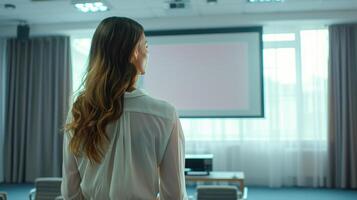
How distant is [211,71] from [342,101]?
77.0 inches

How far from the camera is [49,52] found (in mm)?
6297

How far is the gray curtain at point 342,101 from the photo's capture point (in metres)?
5.44

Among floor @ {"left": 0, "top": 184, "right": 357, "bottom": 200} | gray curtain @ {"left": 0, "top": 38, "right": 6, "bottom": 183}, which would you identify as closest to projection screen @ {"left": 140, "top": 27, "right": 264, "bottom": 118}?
floor @ {"left": 0, "top": 184, "right": 357, "bottom": 200}

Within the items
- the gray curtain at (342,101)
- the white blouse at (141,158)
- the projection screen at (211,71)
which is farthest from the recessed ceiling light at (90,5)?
the white blouse at (141,158)

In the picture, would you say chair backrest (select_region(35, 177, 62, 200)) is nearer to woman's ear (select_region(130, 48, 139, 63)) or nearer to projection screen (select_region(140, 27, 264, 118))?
woman's ear (select_region(130, 48, 139, 63))

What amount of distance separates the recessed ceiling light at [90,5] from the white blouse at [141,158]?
4291 millimetres

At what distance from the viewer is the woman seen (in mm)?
911

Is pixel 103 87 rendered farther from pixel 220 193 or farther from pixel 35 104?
pixel 35 104

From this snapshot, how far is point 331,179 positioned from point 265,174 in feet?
3.11

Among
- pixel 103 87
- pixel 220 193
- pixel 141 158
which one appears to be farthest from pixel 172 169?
pixel 220 193

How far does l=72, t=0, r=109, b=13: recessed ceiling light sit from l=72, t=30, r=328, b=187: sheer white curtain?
2.39 meters

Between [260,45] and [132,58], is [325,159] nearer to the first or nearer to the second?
[260,45]

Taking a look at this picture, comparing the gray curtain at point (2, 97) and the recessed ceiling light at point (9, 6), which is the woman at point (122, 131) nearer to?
the recessed ceiling light at point (9, 6)

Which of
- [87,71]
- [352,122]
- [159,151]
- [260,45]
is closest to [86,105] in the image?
[87,71]
